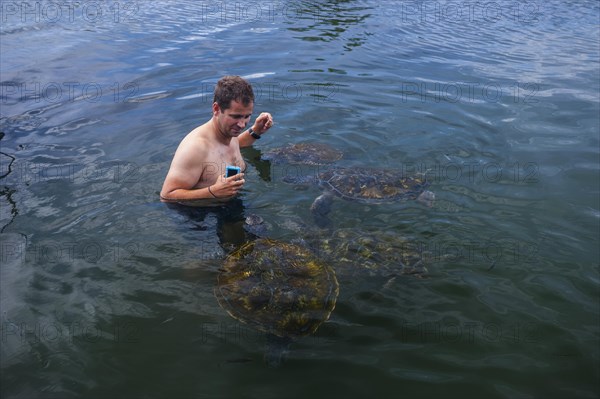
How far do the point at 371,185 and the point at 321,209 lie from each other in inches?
30.0

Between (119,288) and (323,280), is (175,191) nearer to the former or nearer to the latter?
(119,288)

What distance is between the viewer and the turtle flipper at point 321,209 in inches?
212

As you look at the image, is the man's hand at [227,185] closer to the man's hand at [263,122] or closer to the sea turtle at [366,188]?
the sea turtle at [366,188]

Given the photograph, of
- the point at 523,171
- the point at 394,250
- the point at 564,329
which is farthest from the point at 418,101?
the point at 564,329

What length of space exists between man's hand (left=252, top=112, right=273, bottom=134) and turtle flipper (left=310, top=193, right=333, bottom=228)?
50.4 inches

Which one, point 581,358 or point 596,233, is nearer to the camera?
point 581,358

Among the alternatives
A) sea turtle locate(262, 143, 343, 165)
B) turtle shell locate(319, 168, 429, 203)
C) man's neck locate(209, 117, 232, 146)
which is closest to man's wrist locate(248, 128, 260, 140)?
sea turtle locate(262, 143, 343, 165)

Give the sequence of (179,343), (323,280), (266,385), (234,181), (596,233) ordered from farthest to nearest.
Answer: (596,233), (234,181), (323,280), (179,343), (266,385)

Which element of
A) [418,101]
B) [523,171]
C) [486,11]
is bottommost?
[523,171]

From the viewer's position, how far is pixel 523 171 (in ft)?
20.9

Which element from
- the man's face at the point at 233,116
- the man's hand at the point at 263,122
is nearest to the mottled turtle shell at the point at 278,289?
the man's face at the point at 233,116

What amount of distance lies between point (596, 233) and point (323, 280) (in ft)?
10.5

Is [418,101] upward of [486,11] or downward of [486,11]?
downward

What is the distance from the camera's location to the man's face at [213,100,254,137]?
4.98 m
